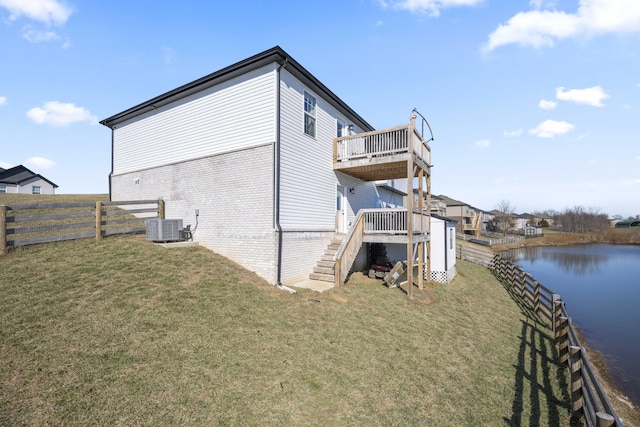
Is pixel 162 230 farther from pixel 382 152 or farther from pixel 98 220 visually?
pixel 382 152

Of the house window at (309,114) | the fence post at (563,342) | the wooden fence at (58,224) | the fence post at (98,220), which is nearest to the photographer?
the fence post at (563,342)

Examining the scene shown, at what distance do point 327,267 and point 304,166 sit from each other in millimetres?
4239

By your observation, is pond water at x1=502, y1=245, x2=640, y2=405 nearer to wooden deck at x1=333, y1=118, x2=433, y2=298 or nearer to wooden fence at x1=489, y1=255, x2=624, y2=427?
wooden fence at x1=489, y1=255, x2=624, y2=427

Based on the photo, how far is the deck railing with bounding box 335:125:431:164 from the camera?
12313 millimetres

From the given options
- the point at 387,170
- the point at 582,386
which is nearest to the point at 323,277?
the point at 387,170

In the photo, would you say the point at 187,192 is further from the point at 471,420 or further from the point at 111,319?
the point at 471,420

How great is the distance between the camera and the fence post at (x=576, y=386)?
5.76 m

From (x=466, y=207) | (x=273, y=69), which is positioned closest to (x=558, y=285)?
(x=273, y=69)

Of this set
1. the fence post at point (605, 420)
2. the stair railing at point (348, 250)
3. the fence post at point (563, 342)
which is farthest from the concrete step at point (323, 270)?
the fence post at point (605, 420)

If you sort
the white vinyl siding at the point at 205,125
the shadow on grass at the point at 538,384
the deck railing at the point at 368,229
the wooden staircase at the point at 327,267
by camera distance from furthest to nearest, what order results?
the wooden staircase at the point at 327,267
the deck railing at the point at 368,229
the white vinyl siding at the point at 205,125
the shadow on grass at the point at 538,384

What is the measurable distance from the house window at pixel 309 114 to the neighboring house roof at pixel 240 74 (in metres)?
0.42

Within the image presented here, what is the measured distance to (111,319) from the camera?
6.23 metres

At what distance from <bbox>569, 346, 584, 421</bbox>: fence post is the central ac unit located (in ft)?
39.7

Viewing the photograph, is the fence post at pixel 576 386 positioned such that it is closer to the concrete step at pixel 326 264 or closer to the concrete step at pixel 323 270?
the concrete step at pixel 323 270
